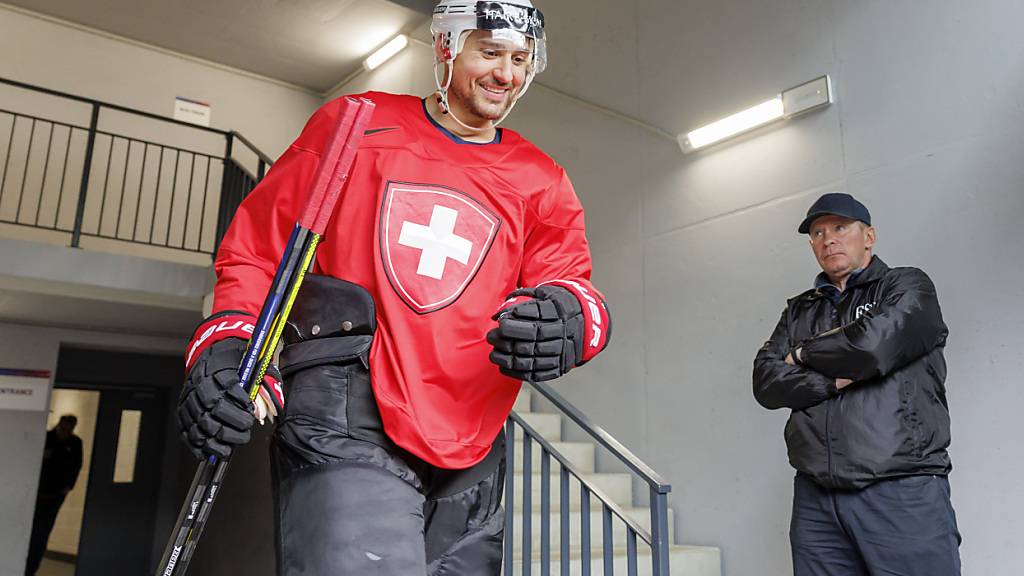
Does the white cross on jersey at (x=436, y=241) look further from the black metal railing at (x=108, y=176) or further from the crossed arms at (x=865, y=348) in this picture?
the black metal railing at (x=108, y=176)

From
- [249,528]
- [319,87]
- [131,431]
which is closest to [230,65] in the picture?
[319,87]

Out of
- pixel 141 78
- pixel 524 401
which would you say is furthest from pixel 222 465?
pixel 141 78

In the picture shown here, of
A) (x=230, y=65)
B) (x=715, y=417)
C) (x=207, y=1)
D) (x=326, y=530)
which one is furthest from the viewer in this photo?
(x=230, y=65)

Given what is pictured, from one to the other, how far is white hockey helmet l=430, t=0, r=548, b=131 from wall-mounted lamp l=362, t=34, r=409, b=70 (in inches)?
234

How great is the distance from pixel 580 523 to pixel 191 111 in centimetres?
577

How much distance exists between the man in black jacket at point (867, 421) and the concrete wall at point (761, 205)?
0.68m

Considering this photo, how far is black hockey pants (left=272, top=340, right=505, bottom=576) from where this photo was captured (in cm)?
97

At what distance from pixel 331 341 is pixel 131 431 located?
8359 millimetres

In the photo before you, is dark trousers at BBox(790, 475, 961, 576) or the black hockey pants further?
dark trousers at BBox(790, 475, 961, 576)

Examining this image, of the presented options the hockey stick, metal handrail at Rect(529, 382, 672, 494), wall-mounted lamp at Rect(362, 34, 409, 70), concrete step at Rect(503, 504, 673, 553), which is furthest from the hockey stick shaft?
wall-mounted lamp at Rect(362, 34, 409, 70)

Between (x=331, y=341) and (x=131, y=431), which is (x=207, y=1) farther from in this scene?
(x=331, y=341)

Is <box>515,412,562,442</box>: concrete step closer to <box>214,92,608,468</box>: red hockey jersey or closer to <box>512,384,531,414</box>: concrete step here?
<box>512,384,531,414</box>: concrete step

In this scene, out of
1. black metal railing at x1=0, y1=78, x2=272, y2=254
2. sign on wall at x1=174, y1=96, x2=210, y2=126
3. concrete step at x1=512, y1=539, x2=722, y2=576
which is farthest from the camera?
sign on wall at x1=174, y1=96, x2=210, y2=126

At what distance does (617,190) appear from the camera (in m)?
4.47
